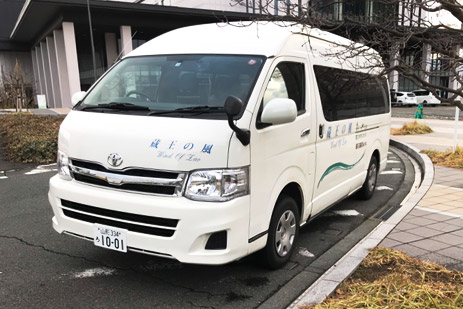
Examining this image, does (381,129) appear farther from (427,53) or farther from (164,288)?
(164,288)

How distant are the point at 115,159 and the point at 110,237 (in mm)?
651

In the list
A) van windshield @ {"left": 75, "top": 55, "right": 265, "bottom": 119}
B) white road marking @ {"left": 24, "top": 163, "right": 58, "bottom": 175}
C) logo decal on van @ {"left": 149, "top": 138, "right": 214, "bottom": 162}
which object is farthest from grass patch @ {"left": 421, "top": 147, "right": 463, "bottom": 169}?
white road marking @ {"left": 24, "top": 163, "right": 58, "bottom": 175}

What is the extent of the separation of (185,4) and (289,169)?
46060mm

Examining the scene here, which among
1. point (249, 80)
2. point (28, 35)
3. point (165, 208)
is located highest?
point (28, 35)

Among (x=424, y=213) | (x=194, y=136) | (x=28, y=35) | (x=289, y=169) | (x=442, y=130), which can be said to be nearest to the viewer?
(x=194, y=136)

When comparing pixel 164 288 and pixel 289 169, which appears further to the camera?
pixel 289 169

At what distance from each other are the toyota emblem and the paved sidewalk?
9.70ft

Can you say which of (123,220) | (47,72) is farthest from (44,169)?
(47,72)

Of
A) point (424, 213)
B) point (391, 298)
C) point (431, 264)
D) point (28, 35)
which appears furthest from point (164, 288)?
point (28, 35)

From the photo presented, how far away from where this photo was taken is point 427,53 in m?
3.54

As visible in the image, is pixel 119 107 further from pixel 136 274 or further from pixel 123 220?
pixel 136 274

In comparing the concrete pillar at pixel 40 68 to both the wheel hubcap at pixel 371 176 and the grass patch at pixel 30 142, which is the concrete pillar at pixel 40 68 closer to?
the grass patch at pixel 30 142

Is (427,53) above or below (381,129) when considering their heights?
above

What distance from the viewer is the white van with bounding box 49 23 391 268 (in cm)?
298
